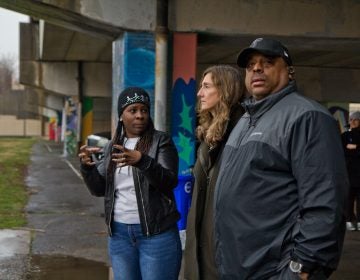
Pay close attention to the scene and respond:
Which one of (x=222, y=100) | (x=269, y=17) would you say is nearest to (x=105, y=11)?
(x=269, y=17)

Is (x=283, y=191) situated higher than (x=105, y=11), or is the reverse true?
(x=105, y=11)

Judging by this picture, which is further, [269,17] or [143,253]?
[269,17]

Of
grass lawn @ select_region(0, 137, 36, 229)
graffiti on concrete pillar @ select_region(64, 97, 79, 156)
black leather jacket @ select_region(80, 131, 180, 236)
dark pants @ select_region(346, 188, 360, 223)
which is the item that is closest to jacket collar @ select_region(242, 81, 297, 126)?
black leather jacket @ select_region(80, 131, 180, 236)

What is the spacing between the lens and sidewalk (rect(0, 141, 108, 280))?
276 inches

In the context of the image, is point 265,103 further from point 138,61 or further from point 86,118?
point 86,118

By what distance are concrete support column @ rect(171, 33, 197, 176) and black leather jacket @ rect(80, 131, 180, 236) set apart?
12.8 ft

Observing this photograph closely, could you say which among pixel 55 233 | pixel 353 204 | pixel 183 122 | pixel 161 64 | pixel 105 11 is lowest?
pixel 55 233

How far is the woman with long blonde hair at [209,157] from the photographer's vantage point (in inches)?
118

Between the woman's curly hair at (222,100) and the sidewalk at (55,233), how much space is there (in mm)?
3922

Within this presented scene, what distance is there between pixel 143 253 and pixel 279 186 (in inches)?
51.1

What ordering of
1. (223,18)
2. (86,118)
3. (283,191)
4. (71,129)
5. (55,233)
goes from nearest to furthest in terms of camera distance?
(283,191) → (223,18) → (55,233) → (86,118) → (71,129)

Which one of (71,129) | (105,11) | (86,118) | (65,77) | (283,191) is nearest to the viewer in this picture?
(283,191)

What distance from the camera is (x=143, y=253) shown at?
3.35 m

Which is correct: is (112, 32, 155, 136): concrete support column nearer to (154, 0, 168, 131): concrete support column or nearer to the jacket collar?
(154, 0, 168, 131): concrete support column
